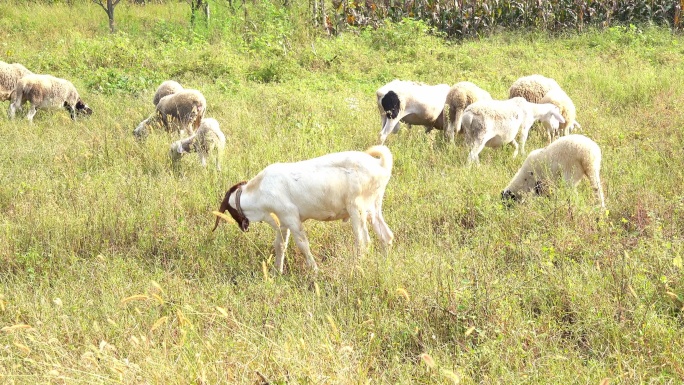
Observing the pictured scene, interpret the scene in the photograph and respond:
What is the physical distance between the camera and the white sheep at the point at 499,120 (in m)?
8.80

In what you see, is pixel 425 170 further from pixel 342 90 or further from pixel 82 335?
pixel 342 90

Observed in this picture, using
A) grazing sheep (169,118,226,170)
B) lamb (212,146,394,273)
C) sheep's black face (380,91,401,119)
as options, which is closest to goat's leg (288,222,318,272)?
lamb (212,146,394,273)

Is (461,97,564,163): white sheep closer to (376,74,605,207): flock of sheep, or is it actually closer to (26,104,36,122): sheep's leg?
(376,74,605,207): flock of sheep

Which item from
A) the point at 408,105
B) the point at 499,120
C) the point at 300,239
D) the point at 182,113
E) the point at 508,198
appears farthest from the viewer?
the point at 182,113

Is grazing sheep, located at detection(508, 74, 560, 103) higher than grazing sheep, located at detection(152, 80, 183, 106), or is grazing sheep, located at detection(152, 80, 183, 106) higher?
grazing sheep, located at detection(508, 74, 560, 103)

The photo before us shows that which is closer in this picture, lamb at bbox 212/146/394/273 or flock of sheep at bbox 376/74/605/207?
lamb at bbox 212/146/394/273

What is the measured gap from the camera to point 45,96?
12.3 meters

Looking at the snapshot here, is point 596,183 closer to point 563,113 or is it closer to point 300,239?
point 563,113

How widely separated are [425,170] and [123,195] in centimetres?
348

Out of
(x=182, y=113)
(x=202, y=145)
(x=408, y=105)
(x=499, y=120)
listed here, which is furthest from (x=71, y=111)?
(x=499, y=120)

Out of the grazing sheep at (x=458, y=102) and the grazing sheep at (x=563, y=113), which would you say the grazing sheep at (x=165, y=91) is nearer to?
the grazing sheep at (x=458, y=102)

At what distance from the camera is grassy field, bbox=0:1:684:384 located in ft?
13.0

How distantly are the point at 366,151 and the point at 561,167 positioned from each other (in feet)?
7.34

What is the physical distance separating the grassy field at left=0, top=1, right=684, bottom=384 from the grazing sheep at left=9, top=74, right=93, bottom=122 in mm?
329
